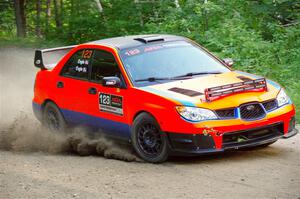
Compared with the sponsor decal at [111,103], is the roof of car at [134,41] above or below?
above

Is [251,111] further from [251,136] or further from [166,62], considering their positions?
[166,62]

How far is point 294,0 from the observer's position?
1859 centimetres

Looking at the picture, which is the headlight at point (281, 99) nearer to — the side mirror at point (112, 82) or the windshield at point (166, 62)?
the windshield at point (166, 62)

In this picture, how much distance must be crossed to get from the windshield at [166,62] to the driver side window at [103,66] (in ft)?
0.62

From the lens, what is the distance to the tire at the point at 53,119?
10.9m

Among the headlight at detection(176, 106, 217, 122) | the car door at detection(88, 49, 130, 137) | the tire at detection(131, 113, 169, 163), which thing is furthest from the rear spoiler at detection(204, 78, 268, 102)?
the car door at detection(88, 49, 130, 137)

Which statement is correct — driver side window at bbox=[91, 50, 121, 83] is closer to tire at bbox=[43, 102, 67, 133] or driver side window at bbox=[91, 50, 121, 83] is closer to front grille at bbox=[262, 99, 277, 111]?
tire at bbox=[43, 102, 67, 133]

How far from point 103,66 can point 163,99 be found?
64.9 inches

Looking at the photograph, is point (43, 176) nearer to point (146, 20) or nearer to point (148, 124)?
point (148, 124)

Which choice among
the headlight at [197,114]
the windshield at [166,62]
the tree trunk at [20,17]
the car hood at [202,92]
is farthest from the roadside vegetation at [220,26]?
the tree trunk at [20,17]

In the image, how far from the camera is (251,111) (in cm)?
891

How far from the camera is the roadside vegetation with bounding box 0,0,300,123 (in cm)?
1623

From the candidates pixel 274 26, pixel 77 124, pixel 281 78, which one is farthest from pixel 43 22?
pixel 77 124

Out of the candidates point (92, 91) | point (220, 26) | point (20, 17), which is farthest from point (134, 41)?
point (20, 17)
